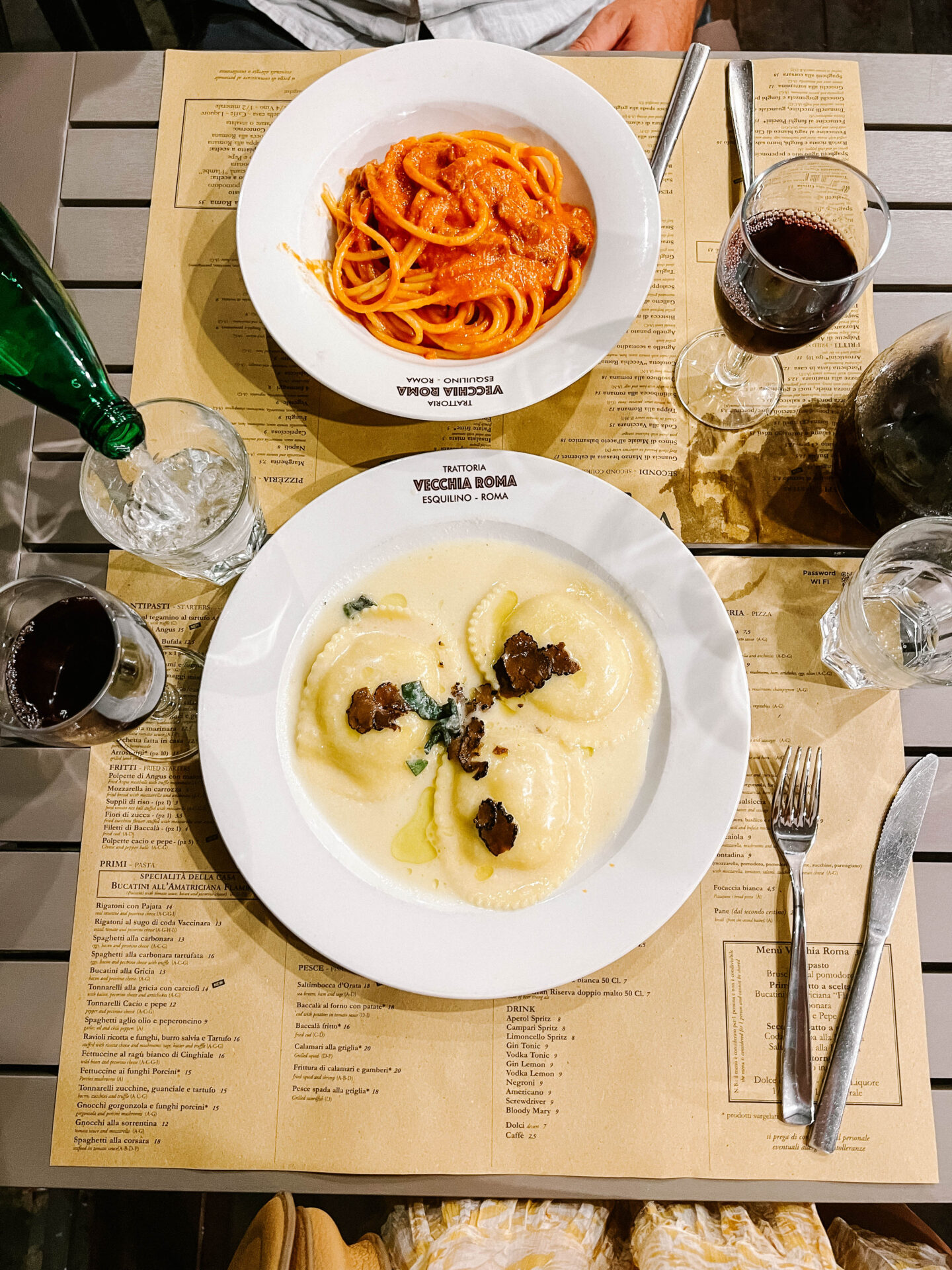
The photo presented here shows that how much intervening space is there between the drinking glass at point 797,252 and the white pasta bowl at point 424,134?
23cm

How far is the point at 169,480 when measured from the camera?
5.88ft

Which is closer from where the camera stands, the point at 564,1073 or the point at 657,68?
the point at 564,1073

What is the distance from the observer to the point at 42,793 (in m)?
1.82

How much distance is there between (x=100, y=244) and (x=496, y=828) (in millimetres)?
1806

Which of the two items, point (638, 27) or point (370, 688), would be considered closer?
point (370, 688)

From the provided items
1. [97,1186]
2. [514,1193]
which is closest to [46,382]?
[97,1186]

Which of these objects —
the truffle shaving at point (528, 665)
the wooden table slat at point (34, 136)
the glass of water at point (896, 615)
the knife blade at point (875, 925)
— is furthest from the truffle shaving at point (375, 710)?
the wooden table slat at point (34, 136)

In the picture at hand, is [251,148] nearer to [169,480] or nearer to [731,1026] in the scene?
[169,480]

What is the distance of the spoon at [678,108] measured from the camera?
6.81 ft

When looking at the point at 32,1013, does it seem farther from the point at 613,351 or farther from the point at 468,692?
the point at 613,351

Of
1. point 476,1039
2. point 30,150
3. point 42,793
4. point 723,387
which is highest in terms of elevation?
point 30,150

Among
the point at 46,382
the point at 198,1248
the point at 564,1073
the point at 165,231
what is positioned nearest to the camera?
the point at 46,382

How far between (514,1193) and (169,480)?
1.69m

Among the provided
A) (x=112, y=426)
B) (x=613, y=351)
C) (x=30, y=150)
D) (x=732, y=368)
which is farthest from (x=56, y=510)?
(x=732, y=368)
